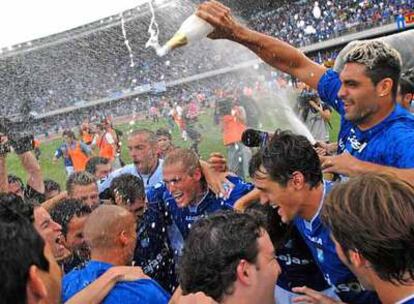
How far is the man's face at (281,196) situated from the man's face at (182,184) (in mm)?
962

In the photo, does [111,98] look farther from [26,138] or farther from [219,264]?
[219,264]

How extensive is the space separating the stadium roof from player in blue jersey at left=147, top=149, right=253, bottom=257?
45.7 ft

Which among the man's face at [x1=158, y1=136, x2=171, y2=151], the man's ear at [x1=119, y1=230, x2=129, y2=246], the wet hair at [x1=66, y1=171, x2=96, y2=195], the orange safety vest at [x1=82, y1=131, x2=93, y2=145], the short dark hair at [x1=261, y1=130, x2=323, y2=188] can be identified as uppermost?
the short dark hair at [x1=261, y1=130, x2=323, y2=188]

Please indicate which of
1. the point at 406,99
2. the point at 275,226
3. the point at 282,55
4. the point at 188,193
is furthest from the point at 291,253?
the point at 406,99

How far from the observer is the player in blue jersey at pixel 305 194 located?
9.81ft

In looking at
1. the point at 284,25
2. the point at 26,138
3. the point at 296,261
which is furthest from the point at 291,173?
the point at 284,25

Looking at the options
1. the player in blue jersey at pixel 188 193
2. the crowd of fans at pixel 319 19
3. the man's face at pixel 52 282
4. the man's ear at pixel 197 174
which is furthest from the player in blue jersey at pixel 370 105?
Result: the crowd of fans at pixel 319 19

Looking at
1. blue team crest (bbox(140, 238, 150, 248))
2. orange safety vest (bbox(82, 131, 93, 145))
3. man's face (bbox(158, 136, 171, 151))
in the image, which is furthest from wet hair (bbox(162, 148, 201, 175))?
orange safety vest (bbox(82, 131, 93, 145))

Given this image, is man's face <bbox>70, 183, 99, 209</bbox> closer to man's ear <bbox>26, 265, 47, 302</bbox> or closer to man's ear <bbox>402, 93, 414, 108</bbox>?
man's ear <bbox>402, 93, 414, 108</bbox>

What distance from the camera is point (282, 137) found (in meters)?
3.14

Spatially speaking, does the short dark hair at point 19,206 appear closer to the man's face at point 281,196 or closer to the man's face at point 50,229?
the man's face at point 50,229

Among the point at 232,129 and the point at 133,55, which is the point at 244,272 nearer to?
the point at 232,129

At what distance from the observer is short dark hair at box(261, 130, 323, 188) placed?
10.0 ft

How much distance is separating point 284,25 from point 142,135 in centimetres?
2884
